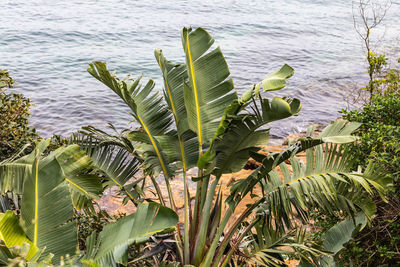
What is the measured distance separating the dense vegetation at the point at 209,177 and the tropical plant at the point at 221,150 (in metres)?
0.01

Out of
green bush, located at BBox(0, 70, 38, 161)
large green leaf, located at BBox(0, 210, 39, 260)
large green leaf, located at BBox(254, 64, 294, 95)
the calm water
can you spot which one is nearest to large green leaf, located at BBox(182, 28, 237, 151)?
large green leaf, located at BBox(254, 64, 294, 95)

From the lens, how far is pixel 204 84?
4379mm

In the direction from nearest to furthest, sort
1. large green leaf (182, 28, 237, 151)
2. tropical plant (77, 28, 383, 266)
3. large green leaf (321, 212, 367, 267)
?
tropical plant (77, 28, 383, 266) → large green leaf (182, 28, 237, 151) → large green leaf (321, 212, 367, 267)

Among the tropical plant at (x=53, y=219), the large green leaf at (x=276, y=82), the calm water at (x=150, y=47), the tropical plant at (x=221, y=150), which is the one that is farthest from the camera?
the calm water at (x=150, y=47)

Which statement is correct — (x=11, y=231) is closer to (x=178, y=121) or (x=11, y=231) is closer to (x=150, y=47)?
(x=178, y=121)

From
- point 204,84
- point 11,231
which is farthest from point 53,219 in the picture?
point 204,84

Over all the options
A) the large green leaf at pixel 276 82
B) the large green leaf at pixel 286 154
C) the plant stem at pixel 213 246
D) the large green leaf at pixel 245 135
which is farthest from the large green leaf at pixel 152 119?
the large green leaf at pixel 276 82

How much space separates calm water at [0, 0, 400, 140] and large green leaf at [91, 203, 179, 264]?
8600 millimetres

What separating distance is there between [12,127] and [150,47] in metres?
14.2

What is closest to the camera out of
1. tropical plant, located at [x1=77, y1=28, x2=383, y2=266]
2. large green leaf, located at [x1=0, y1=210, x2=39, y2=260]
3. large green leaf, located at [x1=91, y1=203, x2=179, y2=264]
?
large green leaf, located at [x1=0, y1=210, x2=39, y2=260]

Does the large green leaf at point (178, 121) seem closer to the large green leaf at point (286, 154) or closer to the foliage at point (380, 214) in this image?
the large green leaf at point (286, 154)

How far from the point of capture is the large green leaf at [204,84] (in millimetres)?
4336

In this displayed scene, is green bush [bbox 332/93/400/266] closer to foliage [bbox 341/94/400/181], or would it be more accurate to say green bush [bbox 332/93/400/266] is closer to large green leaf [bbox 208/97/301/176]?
foliage [bbox 341/94/400/181]

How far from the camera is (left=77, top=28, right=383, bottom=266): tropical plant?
12.8 feet
